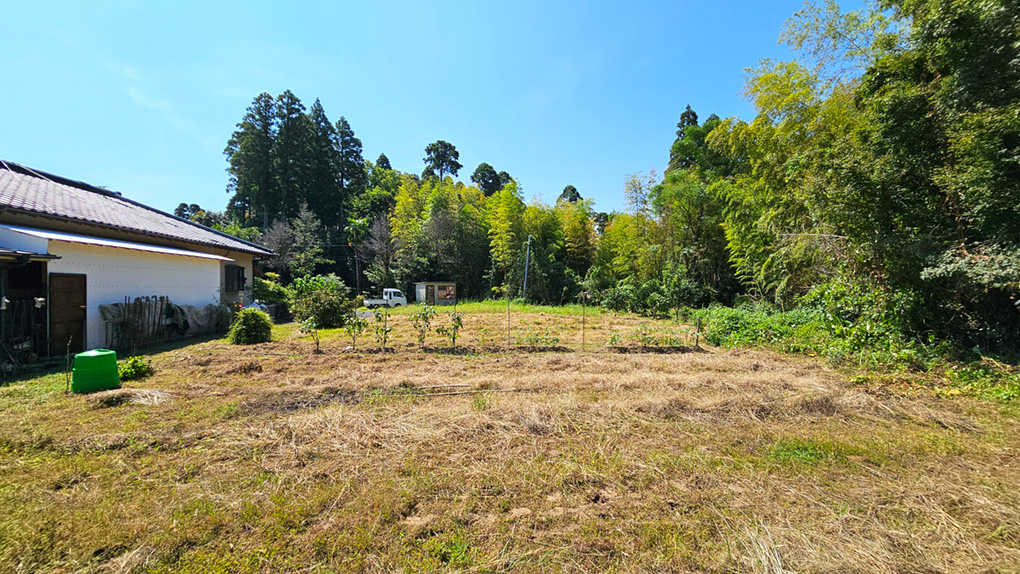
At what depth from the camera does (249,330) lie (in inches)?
302

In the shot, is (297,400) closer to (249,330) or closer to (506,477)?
(506,477)

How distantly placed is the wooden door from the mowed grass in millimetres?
2448

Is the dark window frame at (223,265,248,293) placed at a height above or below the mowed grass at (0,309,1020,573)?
above

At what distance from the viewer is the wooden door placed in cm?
609


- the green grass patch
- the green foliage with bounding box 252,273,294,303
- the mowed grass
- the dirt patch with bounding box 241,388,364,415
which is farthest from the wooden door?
the green grass patch

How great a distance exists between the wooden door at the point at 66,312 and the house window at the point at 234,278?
221 inches

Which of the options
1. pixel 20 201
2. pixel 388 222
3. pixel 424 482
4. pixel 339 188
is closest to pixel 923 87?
pixel 424 482

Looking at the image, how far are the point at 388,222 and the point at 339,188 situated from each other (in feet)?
27.2

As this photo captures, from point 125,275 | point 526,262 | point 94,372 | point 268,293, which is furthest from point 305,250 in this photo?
point 94,372

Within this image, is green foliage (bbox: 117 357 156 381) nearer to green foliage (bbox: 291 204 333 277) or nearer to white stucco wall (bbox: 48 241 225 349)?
white stucco wall (bbox: 48 241 225 349)

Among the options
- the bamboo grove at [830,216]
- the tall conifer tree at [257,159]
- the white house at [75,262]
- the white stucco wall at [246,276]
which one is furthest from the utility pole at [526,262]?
the tall conifer tree at [257,159]

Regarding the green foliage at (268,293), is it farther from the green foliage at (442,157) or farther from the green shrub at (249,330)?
the green foliage at (442,157)

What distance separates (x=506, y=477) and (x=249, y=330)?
7.57m

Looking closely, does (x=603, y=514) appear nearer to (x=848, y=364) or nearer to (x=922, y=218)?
(x=848, y=364)
